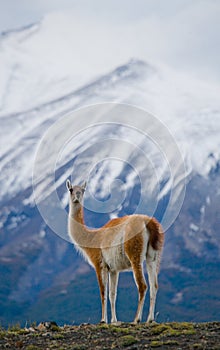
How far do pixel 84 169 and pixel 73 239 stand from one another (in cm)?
1336

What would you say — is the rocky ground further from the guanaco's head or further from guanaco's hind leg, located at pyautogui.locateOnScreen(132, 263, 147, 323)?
the guanaco's head

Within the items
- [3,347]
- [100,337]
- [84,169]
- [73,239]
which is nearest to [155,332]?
[100,337]

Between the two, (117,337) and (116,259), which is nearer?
(117,337)

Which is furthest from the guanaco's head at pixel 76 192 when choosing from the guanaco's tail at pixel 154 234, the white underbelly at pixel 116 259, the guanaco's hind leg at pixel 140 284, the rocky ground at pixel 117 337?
the rocky ground at pixel 117 337

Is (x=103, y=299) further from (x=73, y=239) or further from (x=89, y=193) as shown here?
(x=89, y=193)

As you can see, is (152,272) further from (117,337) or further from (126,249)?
(117,337)

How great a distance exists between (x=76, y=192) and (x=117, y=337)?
25.0 feet

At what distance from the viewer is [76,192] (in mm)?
23500

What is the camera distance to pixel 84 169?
3678 cm

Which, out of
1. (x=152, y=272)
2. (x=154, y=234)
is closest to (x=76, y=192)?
(x=154, y=234)

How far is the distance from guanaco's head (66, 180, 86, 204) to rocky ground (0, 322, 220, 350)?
548cm

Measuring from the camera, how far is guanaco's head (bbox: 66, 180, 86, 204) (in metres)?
23.4

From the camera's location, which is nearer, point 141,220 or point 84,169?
point 141,220

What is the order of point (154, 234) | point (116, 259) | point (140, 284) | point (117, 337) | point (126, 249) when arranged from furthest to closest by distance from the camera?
point (116, 259) < point (154, 234) < point (126, 249) < point (140, 284) < point (117, 337)
